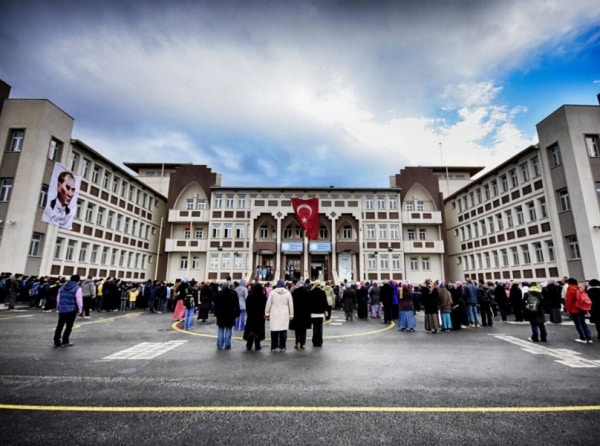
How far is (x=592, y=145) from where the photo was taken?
2188 centimetres

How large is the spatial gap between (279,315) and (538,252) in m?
26.7

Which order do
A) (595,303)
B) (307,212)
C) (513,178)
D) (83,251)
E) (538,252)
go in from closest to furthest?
(595,303) → (538,252) → (83,251) → (513,178) → (307,212)

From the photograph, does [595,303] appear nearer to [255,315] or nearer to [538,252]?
[255,315]

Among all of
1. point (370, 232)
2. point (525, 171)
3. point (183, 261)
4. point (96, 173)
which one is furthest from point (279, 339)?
point (183, 261)

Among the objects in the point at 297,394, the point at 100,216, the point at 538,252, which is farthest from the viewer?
the point at 100,216

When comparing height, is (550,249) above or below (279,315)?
above

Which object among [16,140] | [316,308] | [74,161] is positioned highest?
[16,140]

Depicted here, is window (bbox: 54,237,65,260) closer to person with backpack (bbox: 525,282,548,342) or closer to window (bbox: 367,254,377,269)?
window (bbox: 367,254,377,269)

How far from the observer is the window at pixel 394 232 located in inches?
1419

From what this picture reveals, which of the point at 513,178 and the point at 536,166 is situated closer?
the point at 536,166

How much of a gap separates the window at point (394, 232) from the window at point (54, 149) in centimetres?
3301

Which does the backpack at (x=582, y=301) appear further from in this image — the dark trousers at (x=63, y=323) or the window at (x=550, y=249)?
the window at (x=550, y=249)

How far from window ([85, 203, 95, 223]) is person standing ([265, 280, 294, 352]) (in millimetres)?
26742

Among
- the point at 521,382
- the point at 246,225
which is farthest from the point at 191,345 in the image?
the point at 246,225
